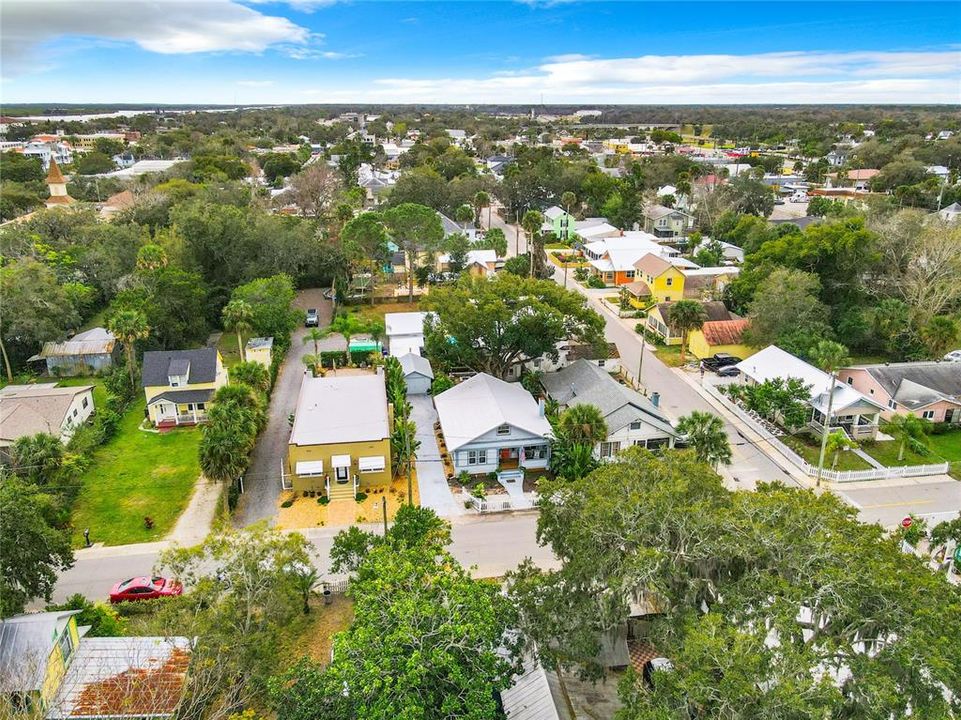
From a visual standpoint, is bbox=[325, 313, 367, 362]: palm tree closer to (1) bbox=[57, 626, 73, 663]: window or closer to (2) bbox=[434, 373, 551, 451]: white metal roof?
(2) bbox=[434, 373, 551, 451]: white metal roof

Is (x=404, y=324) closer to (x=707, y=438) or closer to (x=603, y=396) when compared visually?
(x=603, y=396)

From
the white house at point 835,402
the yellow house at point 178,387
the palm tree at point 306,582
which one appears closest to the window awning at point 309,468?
the palm tree at point 306,582

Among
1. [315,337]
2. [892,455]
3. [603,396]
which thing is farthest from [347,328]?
[892,455]

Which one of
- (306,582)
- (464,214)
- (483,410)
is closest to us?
(306,582)

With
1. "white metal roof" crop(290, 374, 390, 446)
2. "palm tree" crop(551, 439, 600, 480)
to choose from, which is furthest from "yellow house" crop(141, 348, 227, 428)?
"palm tree" crop(551, 439, 600, 480)

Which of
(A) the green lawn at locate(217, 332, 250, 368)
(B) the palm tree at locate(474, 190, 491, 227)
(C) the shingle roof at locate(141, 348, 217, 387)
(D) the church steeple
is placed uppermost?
(D) the church steeple

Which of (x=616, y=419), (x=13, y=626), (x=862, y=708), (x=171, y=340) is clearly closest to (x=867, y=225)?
(x=616, y=419)

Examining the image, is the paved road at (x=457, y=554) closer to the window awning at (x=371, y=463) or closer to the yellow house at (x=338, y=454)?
the yellow house at (x=338, y=454)

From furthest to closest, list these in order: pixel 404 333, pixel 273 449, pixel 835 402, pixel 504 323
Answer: pixel 404 333, pixel 504 323, pixel 835 402, pixel 273 449
